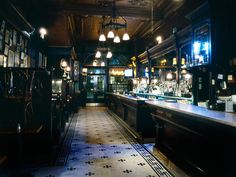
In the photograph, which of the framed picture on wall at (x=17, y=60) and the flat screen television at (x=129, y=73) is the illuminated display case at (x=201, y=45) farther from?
the flat screen television at (x=129, y=73)

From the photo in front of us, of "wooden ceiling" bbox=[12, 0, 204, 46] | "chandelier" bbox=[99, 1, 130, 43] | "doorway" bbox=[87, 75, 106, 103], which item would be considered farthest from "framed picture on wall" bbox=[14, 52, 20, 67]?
"doorway" bbox=[87, 75, 106, 103]

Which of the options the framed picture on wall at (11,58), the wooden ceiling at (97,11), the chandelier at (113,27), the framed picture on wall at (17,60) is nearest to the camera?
the framed picture on wall at (11,58)

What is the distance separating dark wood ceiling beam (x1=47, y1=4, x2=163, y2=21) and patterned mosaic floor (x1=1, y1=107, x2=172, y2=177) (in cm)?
450

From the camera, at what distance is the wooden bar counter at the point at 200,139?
2.92 m

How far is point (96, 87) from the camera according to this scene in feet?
61.8

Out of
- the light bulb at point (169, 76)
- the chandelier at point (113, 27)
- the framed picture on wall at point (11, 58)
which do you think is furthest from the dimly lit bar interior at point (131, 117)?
the light bulb at point (169, 76)

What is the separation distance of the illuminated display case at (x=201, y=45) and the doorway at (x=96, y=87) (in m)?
13.4

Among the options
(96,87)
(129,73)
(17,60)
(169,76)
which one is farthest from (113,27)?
(96,87)

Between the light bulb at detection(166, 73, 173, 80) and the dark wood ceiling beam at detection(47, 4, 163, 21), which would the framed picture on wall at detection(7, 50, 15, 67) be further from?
the light bulb at detection(166, 73, 173, 80)

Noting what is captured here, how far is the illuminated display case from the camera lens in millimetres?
5143

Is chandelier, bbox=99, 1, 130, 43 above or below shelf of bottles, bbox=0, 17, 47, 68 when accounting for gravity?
above

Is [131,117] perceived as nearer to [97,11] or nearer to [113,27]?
[113,27]

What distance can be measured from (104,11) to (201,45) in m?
5.14

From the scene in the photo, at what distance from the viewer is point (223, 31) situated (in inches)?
204
